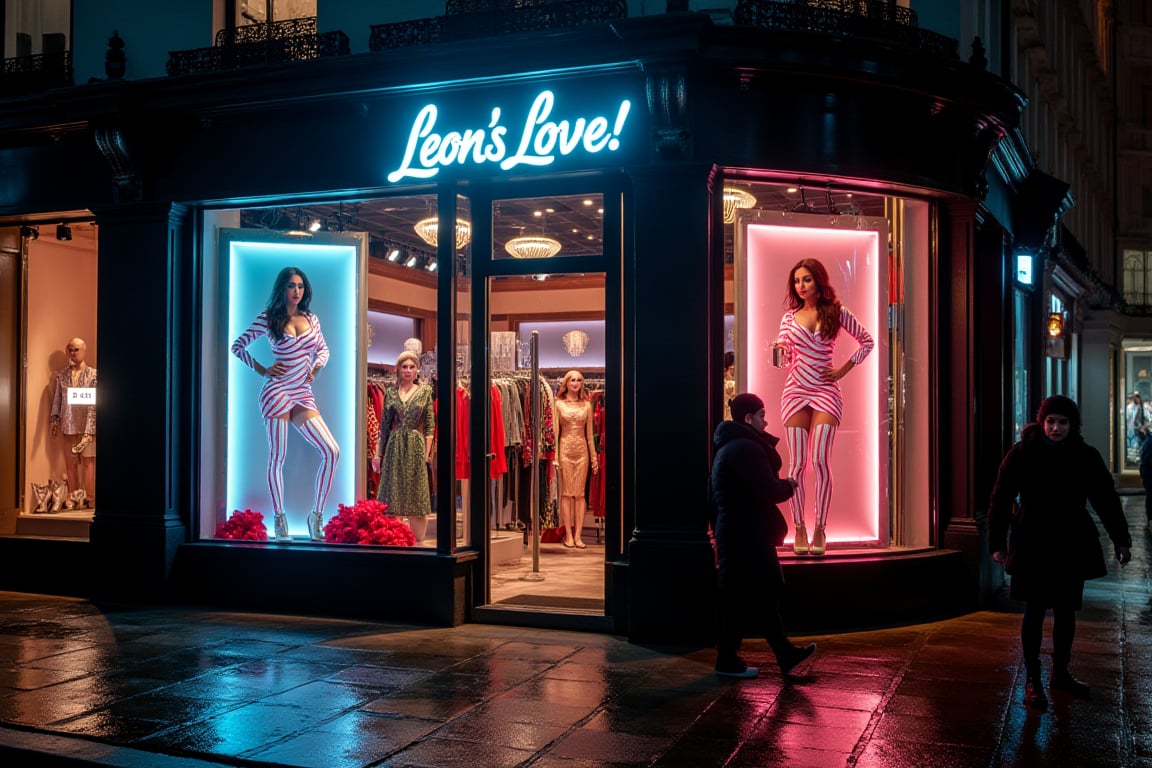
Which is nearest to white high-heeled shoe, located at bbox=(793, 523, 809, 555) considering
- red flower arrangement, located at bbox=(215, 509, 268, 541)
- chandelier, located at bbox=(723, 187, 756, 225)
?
chandelier, located at bbox=(723, 187, 756, 225)

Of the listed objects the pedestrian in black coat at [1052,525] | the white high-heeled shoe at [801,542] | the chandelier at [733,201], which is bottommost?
the white high-heeled shoe at [801,542]

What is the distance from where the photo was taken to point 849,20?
964 centimetres

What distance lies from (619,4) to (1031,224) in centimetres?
681

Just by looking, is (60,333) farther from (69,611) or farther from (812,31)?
(812,31)

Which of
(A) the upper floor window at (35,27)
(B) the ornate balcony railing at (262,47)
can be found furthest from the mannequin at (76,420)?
(B) the ornate balcony railing at (262,47)

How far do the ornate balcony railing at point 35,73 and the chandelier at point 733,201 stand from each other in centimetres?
690

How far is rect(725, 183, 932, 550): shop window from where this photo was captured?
9.94 m

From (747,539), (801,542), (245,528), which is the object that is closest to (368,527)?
(245,528)

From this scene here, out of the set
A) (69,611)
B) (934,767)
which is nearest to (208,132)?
(69,611)

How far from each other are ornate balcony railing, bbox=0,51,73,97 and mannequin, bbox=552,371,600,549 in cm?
617

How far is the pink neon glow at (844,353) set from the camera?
9938 mm

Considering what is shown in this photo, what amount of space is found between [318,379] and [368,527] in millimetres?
1510

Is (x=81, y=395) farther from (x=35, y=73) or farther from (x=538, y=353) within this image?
(x=538, y=353)

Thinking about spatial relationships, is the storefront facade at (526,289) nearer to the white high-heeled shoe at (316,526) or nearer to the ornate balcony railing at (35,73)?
the white high-heeled shoe at (316,526)
